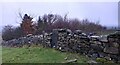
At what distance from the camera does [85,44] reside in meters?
7.15

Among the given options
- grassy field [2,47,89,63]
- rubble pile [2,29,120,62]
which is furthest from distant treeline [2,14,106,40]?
grassy field [2,47,89,63]

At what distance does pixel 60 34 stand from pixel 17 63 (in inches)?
101

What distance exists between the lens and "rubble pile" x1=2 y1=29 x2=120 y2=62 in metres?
6.30

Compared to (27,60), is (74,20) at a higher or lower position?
higher

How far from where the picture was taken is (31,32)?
1345cm

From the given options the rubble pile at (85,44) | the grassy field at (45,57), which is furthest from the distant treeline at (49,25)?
the grassy field at (45,57)

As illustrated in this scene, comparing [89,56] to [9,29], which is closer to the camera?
[89,56]

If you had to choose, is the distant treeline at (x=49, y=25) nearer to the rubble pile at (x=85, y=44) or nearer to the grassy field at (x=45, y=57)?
the rubble pile at (x=85, y=44)

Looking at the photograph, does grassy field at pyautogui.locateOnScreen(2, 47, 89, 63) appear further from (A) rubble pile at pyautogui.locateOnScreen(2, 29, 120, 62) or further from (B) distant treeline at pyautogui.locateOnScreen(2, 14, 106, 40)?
(B) distant treeline at pyautogui.locateOnScreen(2, 14, 106, 40)

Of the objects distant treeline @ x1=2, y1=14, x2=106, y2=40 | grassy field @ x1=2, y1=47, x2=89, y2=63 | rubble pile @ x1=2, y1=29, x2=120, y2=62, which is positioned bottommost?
grassy field @ x1=2, y1=47, x2=89, y2=63

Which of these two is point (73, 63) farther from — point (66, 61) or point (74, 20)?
point (74, 20)

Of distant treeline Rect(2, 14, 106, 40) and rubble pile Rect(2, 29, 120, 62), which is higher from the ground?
distant treeline Rect(2, 14, 106, 40)

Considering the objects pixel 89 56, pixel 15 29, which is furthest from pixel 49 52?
pixel 15 29

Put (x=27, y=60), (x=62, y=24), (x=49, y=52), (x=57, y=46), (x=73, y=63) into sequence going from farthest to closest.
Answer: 1. (x=62, y=24)
2. (x=57, y=46)
3. (x=49, y=52)
4. (x=27, y=60)
5. (x=73, y=63)
